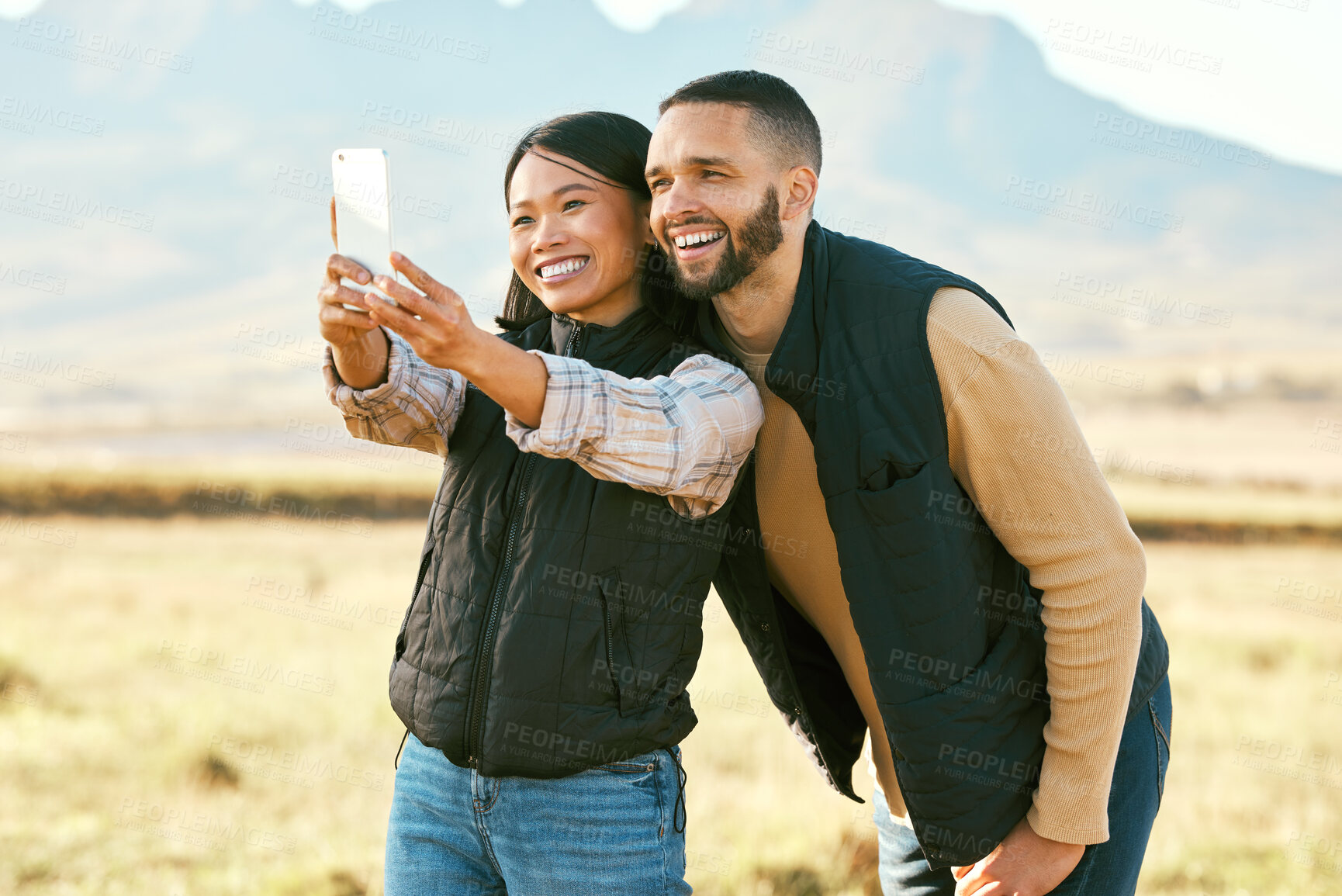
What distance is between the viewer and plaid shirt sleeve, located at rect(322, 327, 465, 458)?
2.36 m

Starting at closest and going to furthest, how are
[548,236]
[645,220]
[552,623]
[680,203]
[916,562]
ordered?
[552,623], [916,562], [680,203], [548,236], [645,220]

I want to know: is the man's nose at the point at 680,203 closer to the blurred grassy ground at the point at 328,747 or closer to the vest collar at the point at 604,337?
the vest collar at the point at 604,337

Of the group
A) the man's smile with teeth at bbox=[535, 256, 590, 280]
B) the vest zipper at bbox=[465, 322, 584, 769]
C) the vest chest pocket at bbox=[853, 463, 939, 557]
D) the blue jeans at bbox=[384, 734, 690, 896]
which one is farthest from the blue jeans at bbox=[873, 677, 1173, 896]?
the man's smile with teeth at bbox=[535, 256, 590, 280]

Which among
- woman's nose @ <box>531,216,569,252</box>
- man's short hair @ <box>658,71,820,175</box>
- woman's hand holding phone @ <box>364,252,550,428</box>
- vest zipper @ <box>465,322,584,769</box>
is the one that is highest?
man's short hair @ <box>658,71,820,175</box>

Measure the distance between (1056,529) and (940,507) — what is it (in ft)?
0.88

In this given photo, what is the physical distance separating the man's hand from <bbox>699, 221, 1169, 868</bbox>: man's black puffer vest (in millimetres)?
54

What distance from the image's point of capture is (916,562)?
2.23 meters

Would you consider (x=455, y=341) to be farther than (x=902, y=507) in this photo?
No

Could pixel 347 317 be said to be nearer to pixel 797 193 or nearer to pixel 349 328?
pixel 349 328

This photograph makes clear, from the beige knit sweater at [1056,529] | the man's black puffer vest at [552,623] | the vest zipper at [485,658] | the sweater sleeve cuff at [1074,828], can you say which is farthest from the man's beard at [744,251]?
the sweater sleeve cuff at [1074,828]

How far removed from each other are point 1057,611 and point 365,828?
4.34 metres

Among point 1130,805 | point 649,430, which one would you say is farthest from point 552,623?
point 1130,805

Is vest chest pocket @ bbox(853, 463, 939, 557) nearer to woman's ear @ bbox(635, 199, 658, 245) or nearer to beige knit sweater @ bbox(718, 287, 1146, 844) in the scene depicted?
beige knit sweater @ bbox(718, 287, 1146, 844)

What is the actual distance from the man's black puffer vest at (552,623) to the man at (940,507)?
0.39m
